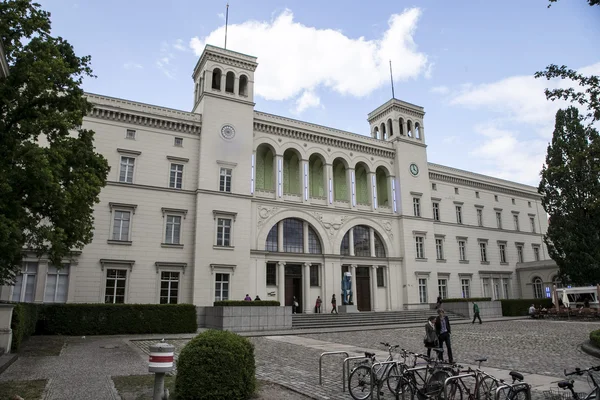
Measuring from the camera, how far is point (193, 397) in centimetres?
797

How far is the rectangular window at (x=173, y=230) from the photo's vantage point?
30.5 m

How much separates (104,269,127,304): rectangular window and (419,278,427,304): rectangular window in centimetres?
2625

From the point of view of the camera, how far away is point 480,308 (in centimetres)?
3622

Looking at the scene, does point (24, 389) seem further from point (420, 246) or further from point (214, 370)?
point (420, 246)

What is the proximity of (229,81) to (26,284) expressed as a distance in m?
21.2

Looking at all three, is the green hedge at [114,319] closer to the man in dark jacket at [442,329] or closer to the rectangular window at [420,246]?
the man in dark jacket at [442,329]

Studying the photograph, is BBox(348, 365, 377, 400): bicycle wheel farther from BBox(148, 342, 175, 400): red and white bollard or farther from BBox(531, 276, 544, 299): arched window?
BBox(531, 276, 544, 299): arched window

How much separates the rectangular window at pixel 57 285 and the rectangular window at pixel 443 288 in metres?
32.7

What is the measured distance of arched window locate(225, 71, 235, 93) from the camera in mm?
35625

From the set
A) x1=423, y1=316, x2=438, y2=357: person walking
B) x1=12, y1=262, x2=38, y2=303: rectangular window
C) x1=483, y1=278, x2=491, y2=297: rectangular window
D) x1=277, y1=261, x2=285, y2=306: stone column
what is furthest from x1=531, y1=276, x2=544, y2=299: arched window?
x1=12, y1=262, x2=38, y2=303: rectangular window

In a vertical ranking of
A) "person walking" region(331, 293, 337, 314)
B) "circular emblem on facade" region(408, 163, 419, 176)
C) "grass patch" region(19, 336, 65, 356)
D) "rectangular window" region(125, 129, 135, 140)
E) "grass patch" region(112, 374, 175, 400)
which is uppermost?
"circular emblem on facade" region(408, 163, 419, 176)

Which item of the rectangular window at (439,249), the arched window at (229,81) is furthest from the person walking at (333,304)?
the arched window at (229,81)

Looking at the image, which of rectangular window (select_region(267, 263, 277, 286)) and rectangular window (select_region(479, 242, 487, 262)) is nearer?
rectangular window (select_region(267, 263, 277, 286))

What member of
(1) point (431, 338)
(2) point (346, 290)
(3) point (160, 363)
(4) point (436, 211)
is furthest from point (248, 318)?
(4) point (436, 211)
